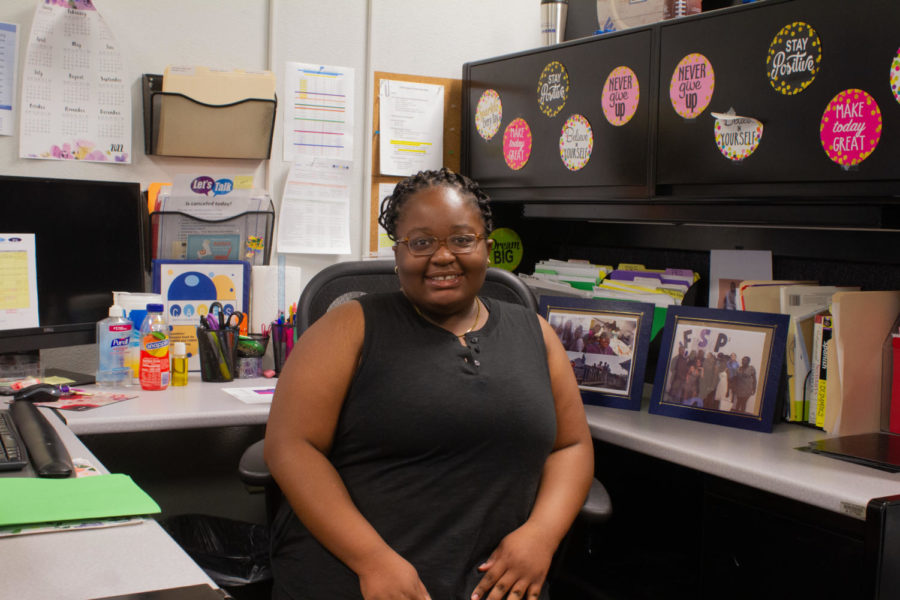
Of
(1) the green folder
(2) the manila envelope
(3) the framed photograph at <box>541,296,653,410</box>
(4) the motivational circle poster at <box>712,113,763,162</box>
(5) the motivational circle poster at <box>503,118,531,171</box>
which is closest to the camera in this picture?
(1) the green folder

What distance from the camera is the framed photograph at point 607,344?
1889mm

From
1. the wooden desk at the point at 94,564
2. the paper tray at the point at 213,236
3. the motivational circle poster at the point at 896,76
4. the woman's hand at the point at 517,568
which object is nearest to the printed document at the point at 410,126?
the paper tray at the point at 213,236

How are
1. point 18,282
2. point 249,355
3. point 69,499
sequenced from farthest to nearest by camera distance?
point 249,355 → point 18,282 → point 69,499

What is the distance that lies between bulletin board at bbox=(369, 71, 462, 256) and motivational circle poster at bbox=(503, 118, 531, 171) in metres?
0.26

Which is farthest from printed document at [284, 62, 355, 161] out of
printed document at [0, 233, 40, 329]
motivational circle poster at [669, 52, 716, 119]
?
motivational circle poster at [669, 52, 716, 119]

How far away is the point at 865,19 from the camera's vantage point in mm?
1525

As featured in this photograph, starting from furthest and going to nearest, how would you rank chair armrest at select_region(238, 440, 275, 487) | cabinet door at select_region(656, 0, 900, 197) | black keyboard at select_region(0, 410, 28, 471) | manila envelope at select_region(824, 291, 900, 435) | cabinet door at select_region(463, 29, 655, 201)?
cabinet door at select_region(463, 29, 655, 201), manila envelope at select_region(824, 291, 900, 435), cabinet door at select_region(656, 0, 900, 197), chair armrest at select_region(238, 440, 275, 487), black keyboard at select_region(0, 410, 28, 471)

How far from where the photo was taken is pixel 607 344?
6.32ft

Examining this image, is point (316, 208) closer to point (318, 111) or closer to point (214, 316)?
point (318, 111)

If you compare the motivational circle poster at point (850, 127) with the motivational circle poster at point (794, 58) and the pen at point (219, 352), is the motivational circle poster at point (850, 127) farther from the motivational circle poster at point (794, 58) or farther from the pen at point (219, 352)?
the pen at point (219, 352)

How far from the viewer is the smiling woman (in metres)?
1.24

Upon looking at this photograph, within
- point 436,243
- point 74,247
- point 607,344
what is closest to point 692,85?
point 607,344

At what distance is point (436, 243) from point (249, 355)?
0.98 m

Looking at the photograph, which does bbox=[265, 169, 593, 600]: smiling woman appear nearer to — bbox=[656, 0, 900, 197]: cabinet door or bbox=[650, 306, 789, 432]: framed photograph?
bbox=[650, 306, 789, 432]: framed photograph
